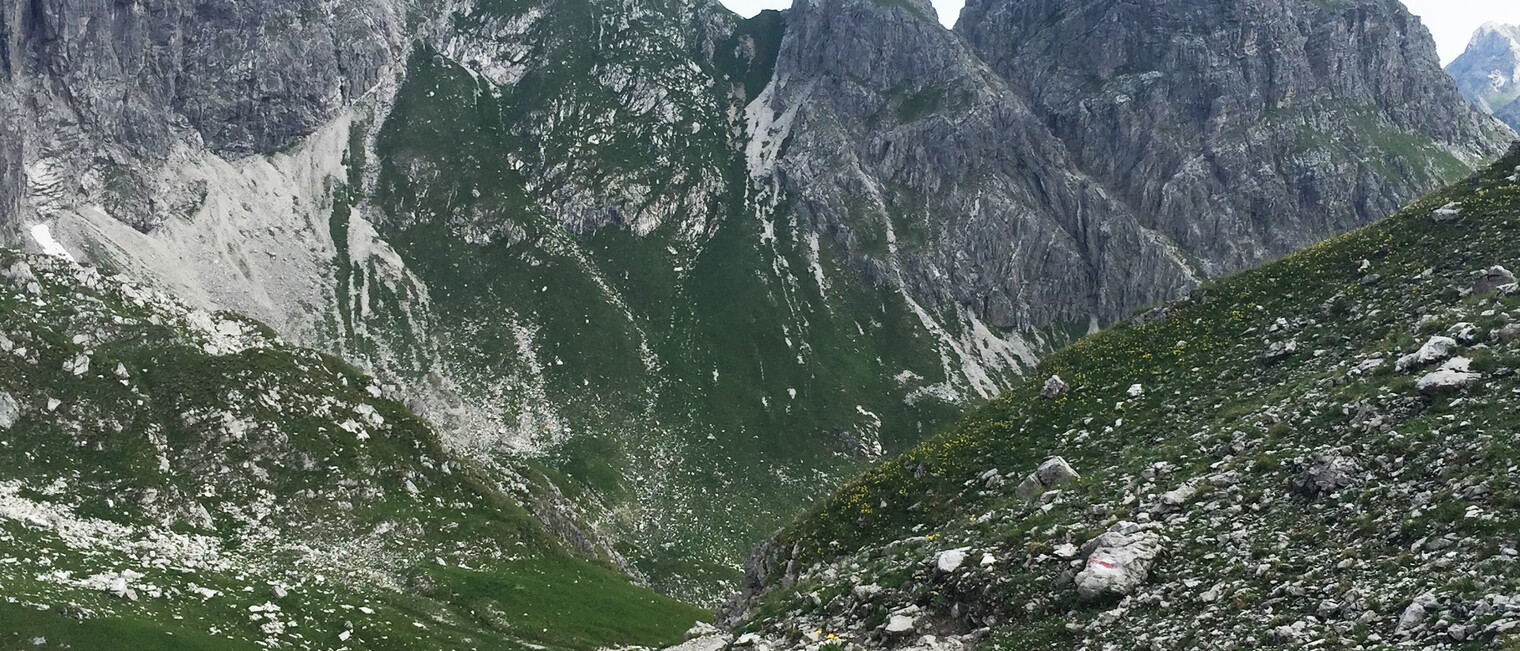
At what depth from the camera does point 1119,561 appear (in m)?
20.4

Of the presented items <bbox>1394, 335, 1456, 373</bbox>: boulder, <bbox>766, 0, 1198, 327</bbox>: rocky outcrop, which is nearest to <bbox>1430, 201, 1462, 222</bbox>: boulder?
<bbox>1394, 335, 1456, 373</bbox>: boulder

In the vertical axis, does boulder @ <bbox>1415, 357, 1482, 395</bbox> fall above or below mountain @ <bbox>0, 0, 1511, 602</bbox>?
below

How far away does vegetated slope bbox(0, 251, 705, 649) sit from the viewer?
49.4 m

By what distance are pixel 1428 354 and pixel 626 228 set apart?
160 metres

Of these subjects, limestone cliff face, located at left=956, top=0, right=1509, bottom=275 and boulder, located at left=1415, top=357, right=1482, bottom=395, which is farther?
limestone cliff face, located at left=956, top=0, right=1509, bottom=275

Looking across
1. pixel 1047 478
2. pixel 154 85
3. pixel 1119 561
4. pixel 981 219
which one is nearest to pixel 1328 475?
pixel 1119 561

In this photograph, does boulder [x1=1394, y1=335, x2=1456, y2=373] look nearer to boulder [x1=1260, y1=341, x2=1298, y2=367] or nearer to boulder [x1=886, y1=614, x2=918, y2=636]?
boulder [x1=1260, y1=341, x2=1298, y2=367]

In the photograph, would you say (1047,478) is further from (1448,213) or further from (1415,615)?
(1448,213)

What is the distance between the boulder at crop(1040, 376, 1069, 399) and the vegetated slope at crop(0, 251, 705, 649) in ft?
131

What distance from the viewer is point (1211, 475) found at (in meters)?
23.7

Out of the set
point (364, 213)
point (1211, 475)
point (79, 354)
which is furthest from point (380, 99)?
point (1211, 475)

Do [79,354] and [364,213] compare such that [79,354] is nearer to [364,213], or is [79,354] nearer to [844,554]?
[844,554]

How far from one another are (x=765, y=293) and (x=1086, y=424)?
137462 mm

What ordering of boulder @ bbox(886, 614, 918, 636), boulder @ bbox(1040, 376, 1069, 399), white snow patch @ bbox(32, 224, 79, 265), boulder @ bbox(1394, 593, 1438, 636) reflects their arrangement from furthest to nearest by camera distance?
white snow patch @ bbox(32, 224, 79, 265) → boulder @ bbox(1040, 376, 1069, 399) → boulder @ bbox(886, 614, 918, 636) → boulder @ bbox(1394, 593, 1438, 636)
